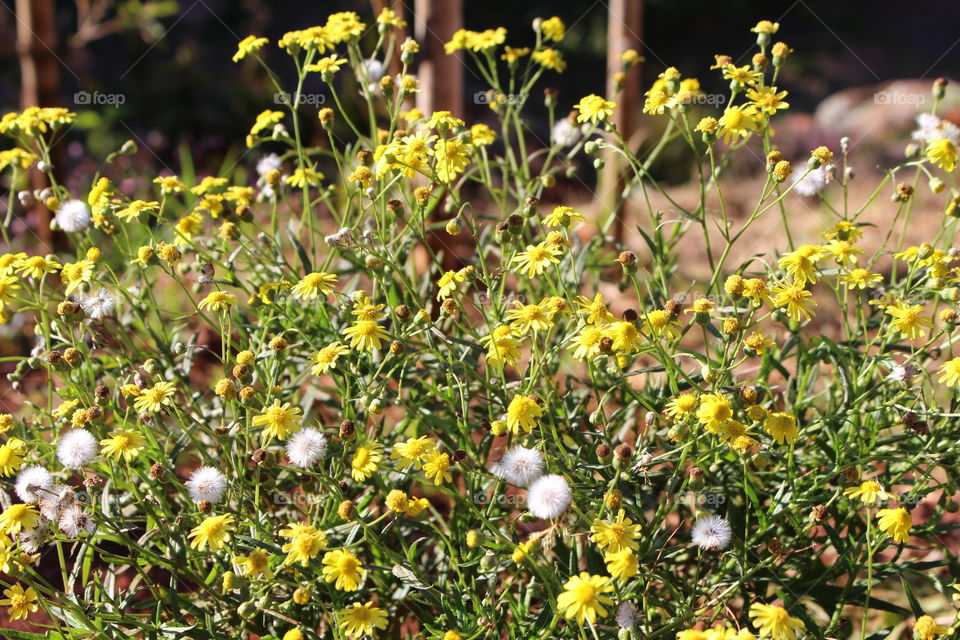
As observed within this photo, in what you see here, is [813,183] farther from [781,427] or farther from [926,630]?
[926,630]

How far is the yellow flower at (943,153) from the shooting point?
1679 mm

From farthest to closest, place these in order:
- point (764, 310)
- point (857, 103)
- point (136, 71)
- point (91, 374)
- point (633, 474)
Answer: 1. point (857, 103)
2. point (136, 71)
3. point (764, 310)
4. point (91, 374)
5. point (633, 474)

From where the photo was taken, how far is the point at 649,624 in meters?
1.53

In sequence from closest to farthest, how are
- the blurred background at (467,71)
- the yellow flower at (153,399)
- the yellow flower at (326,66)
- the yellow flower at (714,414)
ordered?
1. the yellow flower at (714,414)
2. the yellow flower at (153,399)
3. the yellow flower at (326,66)
4. the blurred background at (467,71)

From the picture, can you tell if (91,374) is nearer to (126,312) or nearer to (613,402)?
(126,312)

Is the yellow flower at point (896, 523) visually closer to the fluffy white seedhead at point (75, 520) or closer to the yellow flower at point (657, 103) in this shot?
the yellow flower at point (657, 103)

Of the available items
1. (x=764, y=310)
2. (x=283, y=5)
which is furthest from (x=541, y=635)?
(x=283, y=5)

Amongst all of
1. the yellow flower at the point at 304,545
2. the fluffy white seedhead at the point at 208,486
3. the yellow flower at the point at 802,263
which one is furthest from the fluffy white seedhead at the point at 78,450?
the yellow flower at the point at 802,263

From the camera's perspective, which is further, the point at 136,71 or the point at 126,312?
the point at 136,71

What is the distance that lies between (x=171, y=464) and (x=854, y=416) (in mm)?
1314

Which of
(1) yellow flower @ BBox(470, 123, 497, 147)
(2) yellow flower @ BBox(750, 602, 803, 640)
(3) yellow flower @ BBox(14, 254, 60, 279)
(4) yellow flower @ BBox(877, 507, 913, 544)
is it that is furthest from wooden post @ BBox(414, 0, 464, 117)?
(2) yellow flower @ BBox(750, 602, 803, 640)

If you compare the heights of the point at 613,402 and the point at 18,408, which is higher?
the point at 613,402

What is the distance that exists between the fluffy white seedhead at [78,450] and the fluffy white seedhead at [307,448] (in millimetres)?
359

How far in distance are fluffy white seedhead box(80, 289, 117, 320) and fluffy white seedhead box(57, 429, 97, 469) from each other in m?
0.30
